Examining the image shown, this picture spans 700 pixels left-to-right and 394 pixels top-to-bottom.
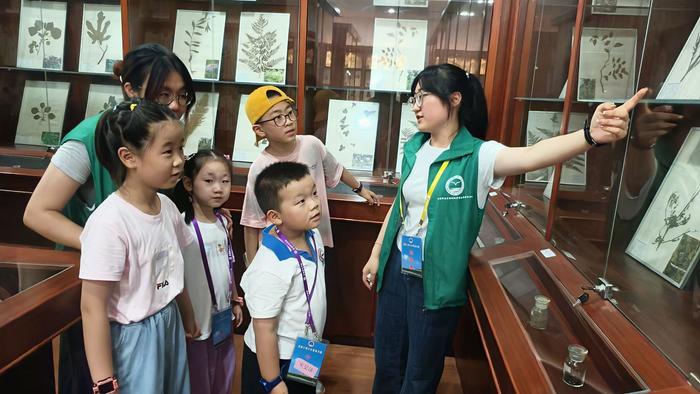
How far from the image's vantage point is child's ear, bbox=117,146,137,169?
3.47 ft

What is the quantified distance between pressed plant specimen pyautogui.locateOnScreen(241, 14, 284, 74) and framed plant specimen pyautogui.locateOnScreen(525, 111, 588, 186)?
1446mm

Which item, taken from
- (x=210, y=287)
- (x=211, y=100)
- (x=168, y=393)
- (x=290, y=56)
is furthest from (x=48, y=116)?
(x=168, y=393)

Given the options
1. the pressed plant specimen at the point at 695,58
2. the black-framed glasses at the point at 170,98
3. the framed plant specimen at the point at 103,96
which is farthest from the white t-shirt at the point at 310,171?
the framed plant specimen at the point at 103,96

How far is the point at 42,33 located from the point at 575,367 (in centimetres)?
329

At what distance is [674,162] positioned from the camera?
1013 mm

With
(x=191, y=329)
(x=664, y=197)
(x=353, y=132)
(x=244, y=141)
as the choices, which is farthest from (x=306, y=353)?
(x=244, y=141)

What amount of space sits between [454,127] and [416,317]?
0.64 meters

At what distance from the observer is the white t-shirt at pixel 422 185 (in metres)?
1.33

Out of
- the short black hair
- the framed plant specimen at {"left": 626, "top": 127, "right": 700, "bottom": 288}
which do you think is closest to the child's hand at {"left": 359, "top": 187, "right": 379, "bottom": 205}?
the short black hair

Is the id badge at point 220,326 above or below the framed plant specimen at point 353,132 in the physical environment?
below

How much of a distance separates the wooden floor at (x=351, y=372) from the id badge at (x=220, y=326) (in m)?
0.72

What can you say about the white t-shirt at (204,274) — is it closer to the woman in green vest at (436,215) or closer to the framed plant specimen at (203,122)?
the woman in green vest at (436,215)

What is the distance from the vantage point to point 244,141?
8.82 ft

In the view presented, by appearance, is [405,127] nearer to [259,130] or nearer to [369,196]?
[369,196]
